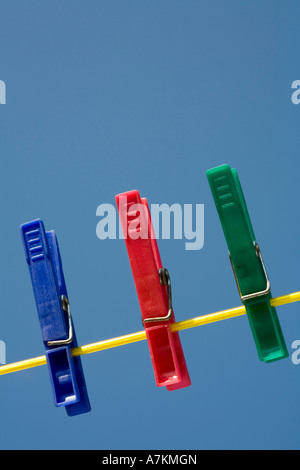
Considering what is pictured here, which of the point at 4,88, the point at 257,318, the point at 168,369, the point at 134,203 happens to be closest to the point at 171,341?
the point at 168,369

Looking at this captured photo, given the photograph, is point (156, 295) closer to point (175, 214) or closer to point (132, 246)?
point (132, 246)

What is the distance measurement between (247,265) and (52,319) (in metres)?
0.46

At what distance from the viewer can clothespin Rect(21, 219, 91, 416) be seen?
145cm

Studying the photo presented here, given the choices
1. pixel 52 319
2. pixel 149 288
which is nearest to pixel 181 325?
pixel 149 288

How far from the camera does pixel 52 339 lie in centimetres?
146

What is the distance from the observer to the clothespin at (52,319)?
1448 mm

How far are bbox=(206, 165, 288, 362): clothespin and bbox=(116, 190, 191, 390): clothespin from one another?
0.56 feet

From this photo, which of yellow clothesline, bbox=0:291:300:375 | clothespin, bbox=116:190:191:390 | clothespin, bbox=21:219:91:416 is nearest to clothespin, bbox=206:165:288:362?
yellow clothesline, bbox=0:291:300:375

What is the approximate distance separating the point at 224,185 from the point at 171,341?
1.19 feet

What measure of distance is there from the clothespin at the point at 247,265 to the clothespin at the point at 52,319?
0.41m

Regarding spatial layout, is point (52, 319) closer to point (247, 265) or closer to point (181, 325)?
point (181, 325)

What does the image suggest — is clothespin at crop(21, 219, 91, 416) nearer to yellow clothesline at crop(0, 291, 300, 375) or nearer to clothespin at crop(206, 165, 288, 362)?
yellow clothesline at crop(0, 291, 300, 375)

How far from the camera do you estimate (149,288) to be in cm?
140

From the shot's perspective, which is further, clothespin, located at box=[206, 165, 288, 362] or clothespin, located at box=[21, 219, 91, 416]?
clothespin, located at box=[21, 219, 91, 416]
